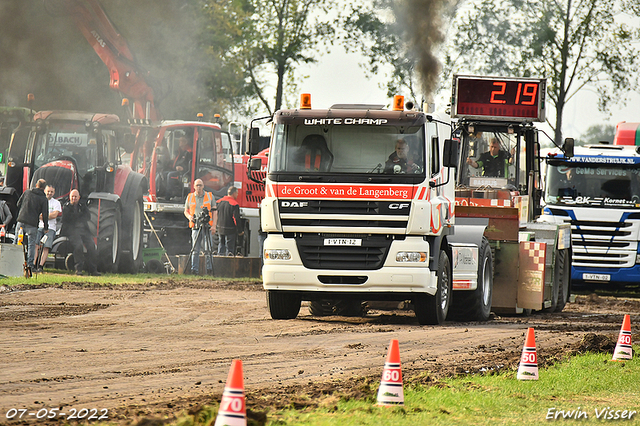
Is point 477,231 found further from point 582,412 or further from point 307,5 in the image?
point 307,5

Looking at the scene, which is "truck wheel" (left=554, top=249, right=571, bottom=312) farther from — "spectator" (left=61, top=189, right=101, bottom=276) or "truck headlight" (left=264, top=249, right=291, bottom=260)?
"spectator" (left=61, top=189, right=101, bottom=276)

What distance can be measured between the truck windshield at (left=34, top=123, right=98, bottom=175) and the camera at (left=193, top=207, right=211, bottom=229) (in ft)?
9.28

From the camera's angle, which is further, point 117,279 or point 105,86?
point 105,86

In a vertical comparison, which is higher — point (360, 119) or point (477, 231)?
point (360, 119)

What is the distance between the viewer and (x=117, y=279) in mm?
20312

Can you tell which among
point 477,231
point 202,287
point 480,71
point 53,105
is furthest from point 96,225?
point 480,71

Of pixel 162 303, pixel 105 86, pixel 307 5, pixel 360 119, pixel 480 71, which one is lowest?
pixel 162 303

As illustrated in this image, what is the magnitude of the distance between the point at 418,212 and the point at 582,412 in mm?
5332

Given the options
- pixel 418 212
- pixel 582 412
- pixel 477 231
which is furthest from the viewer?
pixel 477 231

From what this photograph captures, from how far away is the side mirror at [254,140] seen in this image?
13102 millimetres

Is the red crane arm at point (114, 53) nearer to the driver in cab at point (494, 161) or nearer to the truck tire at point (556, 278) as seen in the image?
the driver in cab at point (494, 161)

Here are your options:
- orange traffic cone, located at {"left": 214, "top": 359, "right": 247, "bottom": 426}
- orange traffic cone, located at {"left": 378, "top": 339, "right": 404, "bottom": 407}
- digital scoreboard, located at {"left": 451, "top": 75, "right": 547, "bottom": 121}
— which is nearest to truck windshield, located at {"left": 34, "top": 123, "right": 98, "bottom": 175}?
digital scoreboard, located at {"left": 451, "top": 75, "right": 547, "bottom": 121}

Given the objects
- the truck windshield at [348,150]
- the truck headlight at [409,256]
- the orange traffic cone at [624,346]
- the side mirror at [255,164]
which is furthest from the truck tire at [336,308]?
the orange traffic cone at [624,346]

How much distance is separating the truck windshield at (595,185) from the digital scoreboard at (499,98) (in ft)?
16.4
